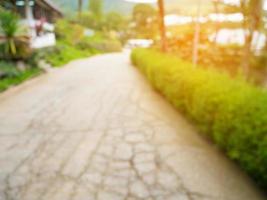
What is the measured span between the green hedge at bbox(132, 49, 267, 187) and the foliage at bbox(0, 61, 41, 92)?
6.33 meters

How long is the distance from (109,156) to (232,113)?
2.00m

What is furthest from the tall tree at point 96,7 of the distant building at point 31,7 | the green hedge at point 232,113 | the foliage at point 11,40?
the green hedge at point 232,113

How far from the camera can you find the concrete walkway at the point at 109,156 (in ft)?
10.8

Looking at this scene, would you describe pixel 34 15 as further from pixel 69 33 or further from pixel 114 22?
pixel 114 22

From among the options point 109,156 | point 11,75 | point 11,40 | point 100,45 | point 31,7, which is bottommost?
point 109,156

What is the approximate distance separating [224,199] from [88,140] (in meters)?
2.63

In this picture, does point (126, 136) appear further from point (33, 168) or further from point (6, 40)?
point (6, 40)

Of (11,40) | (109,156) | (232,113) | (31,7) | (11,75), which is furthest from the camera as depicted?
(31,7)

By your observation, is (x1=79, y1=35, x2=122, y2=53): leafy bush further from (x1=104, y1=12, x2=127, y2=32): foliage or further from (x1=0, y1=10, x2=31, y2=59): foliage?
(x1=0, y1=10, x2=31, y2=59): foliage

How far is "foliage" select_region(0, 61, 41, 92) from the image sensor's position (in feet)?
29.4

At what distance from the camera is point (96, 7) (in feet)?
Answer: 145

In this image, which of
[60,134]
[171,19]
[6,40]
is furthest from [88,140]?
[171,19]

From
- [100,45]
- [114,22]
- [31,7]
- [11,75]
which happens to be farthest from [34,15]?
[114,22]

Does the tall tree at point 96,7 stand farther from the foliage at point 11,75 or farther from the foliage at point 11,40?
the foliage at point 11,75
